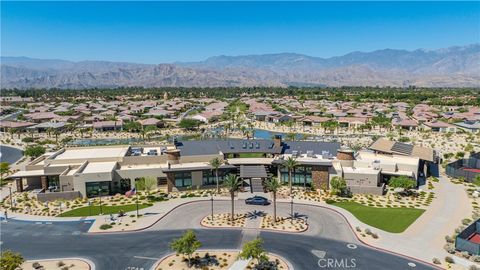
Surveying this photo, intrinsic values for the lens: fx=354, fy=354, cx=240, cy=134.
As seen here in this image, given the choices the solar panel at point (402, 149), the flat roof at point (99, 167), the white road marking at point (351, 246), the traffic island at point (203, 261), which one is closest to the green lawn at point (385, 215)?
the white road marking at point (351, 246)

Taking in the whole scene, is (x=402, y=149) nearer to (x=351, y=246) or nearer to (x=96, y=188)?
(x=351, y=246)

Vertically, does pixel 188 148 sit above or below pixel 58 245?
above

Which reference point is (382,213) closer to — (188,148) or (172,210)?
(172,210)

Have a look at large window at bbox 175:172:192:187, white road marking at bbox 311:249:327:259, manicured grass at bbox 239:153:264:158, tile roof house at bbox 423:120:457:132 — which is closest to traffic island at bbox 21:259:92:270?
white road marking at bbox 311:249:327:259

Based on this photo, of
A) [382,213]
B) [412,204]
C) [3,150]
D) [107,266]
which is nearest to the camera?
[107,266]

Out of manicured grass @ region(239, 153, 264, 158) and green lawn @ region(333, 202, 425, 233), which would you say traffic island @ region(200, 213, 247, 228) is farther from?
manicured grass @ region(239, 153, 264, 158)

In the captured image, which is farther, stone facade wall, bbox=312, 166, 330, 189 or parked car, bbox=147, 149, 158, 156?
parked car, bbox=147, 149, 158, 156

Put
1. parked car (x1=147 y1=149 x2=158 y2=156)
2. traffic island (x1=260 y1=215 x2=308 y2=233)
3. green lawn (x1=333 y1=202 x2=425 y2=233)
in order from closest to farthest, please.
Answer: traffic island (x1=260 y1=215 x2=308 y2=233)
green lawn (x1=333 y1=202 x2=425 y2=233)
parked car (x1=147 y1=149 x2=158 y2=156)

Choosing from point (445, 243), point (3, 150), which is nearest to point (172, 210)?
point (445, 243)

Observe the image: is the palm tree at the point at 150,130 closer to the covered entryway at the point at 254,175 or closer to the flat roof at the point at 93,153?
the flat roof at the point at 93,153
